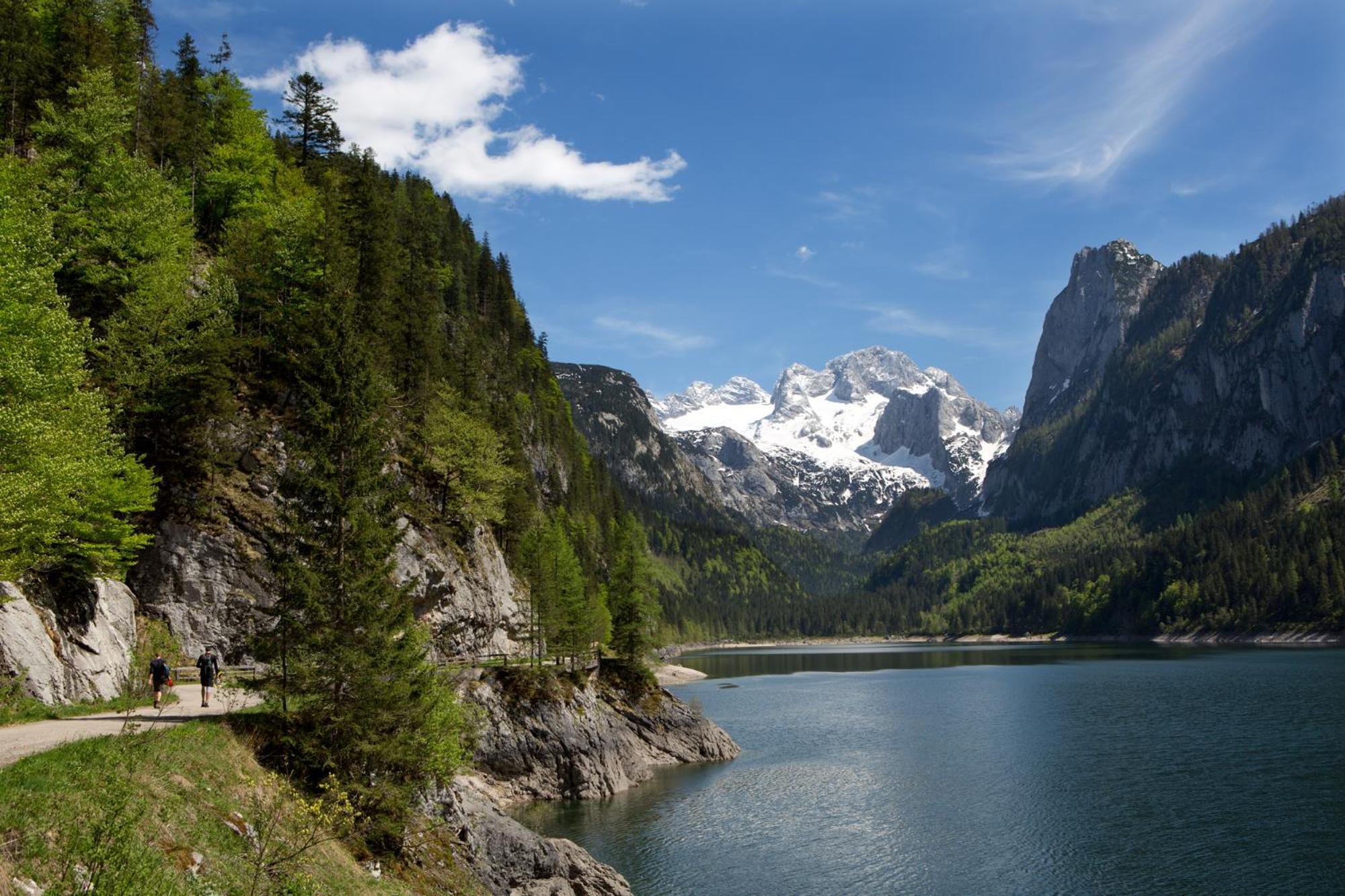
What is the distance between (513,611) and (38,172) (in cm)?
4726

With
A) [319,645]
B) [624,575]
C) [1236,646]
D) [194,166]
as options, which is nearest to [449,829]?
[319,645]

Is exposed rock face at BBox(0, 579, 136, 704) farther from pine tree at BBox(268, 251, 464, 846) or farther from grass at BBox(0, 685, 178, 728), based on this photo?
pine tree at BBox(268, 251, 464, 846)

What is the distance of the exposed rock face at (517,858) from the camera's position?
111 feet

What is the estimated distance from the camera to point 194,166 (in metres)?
75.4

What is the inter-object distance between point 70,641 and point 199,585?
13.0 meters

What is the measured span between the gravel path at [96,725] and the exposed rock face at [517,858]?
29.5 ft

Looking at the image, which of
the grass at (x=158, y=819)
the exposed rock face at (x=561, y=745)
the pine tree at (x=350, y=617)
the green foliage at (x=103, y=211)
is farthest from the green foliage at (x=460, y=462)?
the grass at (x=158, y=819)

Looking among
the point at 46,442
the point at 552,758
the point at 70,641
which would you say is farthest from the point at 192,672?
the point at 552,758

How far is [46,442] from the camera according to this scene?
3189 cm

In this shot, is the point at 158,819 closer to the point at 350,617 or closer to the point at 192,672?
the point at 350,617

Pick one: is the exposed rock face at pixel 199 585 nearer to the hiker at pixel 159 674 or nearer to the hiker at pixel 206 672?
the hiker at pixel 206 672

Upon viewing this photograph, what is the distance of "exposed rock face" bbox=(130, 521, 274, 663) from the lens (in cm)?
4478

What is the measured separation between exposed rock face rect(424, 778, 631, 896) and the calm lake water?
246 inches

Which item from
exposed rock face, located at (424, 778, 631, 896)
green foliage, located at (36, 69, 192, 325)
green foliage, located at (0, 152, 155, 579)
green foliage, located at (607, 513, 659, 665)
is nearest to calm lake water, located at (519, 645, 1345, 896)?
exposed rock face, located at (424, 778, 631, 896)
